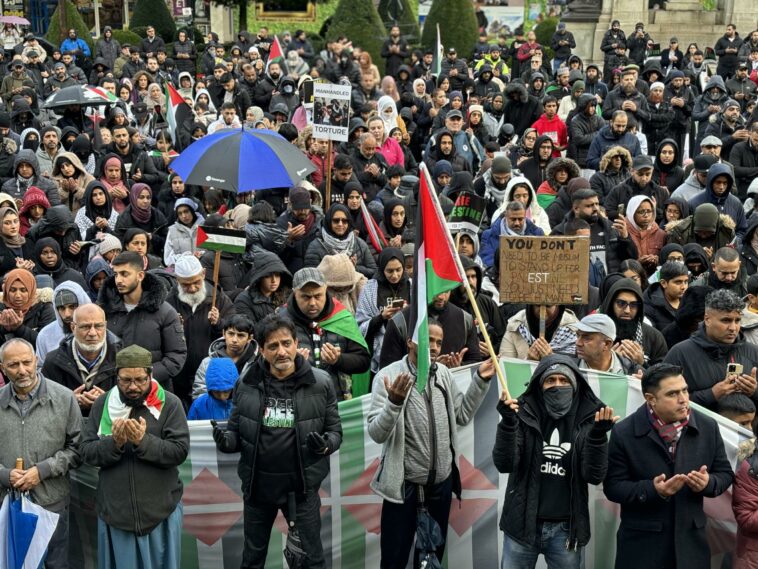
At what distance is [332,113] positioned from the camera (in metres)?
13.0

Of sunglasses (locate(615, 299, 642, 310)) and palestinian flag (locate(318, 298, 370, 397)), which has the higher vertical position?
sunglasses (locate(615, 299, 642, 310))

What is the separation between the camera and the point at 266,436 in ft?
21.4

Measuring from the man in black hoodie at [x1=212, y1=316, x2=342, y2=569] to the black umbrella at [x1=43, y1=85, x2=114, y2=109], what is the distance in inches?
440

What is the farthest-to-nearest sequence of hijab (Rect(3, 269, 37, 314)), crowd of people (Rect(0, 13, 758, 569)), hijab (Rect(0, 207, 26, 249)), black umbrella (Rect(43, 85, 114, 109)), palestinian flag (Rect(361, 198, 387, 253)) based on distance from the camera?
1. black umbrella (Rect(43, 85, 114, 109))
2. palestinian flag (Rect(361, 198, 387, 253))
3. hijab (Rect(0, 207, 26, 249))
4. hijab (Rect(3, 269, 37, 314))
5. crowd of people (Rect(0, 13, 758, 569))

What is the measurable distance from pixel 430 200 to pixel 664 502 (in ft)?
6.01

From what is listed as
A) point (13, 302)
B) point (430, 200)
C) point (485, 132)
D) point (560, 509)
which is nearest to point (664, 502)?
point (560, 509)

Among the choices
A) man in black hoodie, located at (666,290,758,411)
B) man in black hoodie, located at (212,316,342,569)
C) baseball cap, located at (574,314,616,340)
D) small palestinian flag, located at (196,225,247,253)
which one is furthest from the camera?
small palestinian flag, located at (196,225,247,253)

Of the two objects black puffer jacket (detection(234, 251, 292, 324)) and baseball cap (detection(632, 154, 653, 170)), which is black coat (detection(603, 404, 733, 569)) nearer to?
black puffer jacket (detection(234, 251, 292, 324))

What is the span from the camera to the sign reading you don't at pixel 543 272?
7.24m

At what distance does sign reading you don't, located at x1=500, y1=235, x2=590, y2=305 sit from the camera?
724 cm

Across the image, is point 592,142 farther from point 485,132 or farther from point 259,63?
point 259,63

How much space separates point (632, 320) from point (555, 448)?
1703 millimetres

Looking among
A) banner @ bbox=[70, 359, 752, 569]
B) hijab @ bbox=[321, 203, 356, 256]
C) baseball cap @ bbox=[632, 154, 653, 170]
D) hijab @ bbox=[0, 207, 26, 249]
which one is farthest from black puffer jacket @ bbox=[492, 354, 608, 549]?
baseball cap @ bbox=[632, 154, 653, 170]

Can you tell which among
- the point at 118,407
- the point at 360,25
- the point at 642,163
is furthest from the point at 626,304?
the point at 360,25
